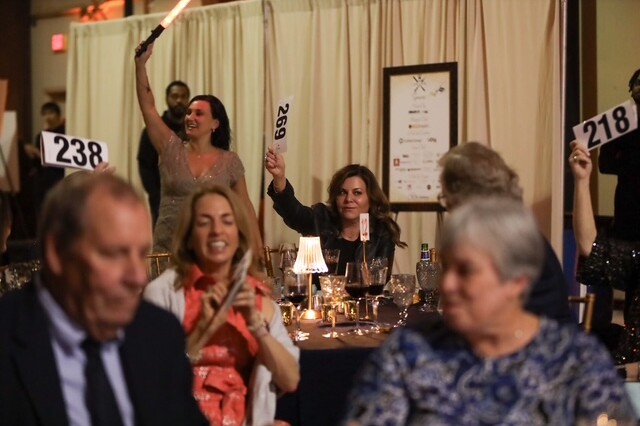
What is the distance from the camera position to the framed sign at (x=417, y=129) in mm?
5969

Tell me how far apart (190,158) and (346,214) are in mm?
952

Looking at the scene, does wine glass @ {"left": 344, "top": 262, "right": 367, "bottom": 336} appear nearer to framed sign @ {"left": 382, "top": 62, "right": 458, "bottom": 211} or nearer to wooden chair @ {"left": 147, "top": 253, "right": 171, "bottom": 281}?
wooden chair @ {"left": 147, "top": 253, "right": 171, "bottom": 281}

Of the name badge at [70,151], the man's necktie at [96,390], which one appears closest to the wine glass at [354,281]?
the name badge at [70,151]

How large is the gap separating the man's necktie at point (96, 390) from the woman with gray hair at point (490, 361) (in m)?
0.50

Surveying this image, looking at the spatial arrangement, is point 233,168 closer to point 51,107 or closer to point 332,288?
point 332,288

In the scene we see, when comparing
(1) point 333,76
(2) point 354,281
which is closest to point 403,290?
(2) point 354,281

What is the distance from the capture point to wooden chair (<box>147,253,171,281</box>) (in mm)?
4218

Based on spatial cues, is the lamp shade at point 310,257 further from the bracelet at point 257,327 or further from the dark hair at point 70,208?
the dark hair at point 70,208

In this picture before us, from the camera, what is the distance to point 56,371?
1800mm

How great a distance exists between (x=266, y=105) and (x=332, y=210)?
1.95 m

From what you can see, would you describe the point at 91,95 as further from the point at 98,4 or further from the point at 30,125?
the point at 30,125

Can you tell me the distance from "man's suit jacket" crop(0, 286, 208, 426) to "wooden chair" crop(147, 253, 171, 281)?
2.06 metres

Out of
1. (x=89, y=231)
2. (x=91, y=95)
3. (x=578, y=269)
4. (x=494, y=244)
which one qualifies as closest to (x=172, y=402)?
(x=89, y=231)

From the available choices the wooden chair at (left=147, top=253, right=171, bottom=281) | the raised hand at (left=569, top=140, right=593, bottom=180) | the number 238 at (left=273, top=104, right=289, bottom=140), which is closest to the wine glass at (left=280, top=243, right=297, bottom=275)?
the wooden chair at (left=147, top=253, right=171, bottom=281)
